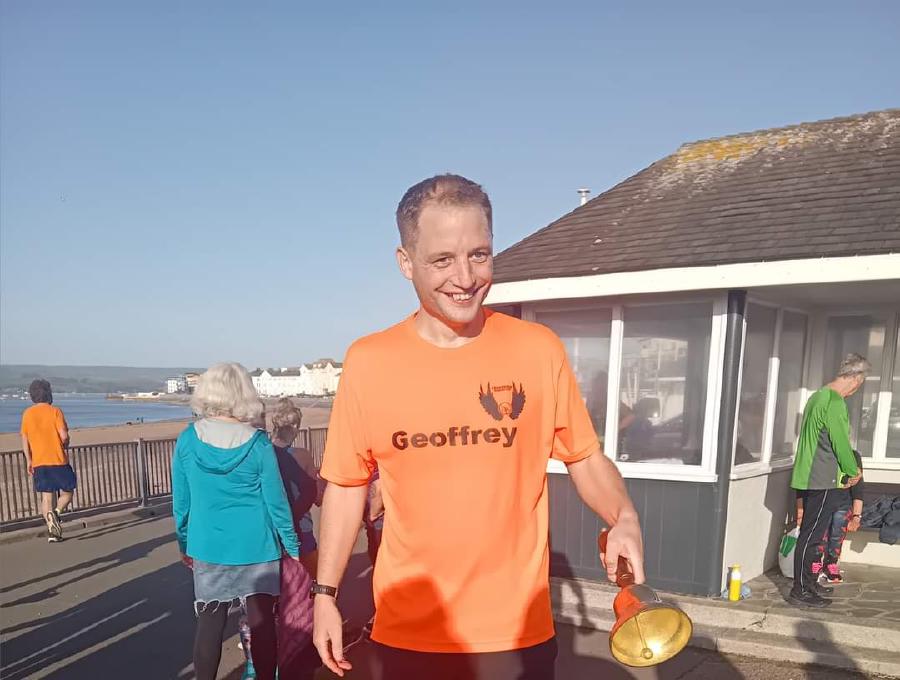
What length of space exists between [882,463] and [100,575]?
845 cm

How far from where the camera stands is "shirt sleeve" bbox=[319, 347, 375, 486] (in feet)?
6.05

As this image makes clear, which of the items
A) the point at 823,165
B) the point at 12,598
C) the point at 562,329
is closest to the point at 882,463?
the point at 823,165

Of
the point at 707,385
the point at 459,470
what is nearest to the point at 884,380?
the point at 707,385

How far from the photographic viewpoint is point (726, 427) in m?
5.13

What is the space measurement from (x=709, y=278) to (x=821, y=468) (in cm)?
186

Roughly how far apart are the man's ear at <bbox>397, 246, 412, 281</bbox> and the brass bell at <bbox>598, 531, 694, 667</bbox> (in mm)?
1095

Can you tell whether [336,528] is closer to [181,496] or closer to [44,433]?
[181,496]

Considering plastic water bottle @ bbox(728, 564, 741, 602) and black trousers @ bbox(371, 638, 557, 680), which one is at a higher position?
black trousers @ bbox(371, 638, 557, 680)

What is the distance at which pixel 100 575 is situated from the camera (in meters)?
6.67

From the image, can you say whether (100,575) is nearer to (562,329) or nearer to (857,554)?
(562,329)

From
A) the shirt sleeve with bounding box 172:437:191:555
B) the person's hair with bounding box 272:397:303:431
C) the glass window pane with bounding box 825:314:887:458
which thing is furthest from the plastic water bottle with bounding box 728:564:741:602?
the shirt sleeve with bounding box 172:437:191:555

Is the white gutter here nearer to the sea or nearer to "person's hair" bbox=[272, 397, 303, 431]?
"person's hair" bbox=[272, 397, 303, 431]

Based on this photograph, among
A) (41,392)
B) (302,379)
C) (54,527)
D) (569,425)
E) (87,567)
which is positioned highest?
(569,425)

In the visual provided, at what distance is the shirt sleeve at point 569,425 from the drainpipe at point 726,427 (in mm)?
3747
